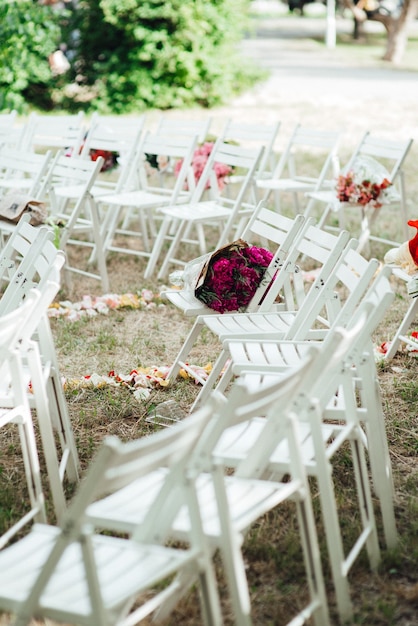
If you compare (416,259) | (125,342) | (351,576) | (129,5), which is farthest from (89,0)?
(351,576)

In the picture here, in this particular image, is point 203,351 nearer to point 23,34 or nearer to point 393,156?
point 393,156

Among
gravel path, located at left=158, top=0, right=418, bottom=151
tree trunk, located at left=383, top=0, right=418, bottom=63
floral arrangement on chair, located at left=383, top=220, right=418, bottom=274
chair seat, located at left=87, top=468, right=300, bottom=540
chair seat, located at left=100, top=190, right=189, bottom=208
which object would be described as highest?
chair seat, located at left=87, top=468, right=300, bottom=540

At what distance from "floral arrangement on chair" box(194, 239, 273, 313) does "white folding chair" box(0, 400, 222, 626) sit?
7.40 feet

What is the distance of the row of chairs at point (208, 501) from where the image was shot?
2219mm

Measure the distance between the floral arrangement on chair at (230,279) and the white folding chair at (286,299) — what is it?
0.22ft

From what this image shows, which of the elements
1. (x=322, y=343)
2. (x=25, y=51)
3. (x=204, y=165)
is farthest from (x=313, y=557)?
(x=25, y=51)

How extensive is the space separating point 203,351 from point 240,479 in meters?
2.91

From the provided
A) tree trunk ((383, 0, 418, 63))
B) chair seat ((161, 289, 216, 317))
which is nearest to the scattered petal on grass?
chair seat ((161, 289, 216, 317))

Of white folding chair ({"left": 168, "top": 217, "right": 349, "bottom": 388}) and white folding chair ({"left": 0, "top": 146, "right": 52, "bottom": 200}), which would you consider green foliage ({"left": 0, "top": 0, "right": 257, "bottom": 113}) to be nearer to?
white folding chair ({"left": 0, "top": 146, "right": 52, "bottom": 200})

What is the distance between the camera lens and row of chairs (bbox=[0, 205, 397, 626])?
2.22 meters

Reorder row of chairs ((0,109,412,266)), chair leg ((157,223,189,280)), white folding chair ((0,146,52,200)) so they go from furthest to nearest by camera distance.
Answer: row of chairs ((0,109,412,266))
chair leg ((157,223,189,280))
white folding chair ((0,146,52,200))

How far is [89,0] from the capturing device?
53.8ft

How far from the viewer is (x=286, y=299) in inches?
191

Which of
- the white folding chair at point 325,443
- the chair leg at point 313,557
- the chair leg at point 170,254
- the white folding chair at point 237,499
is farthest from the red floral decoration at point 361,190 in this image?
the chair leg at point 313,557
